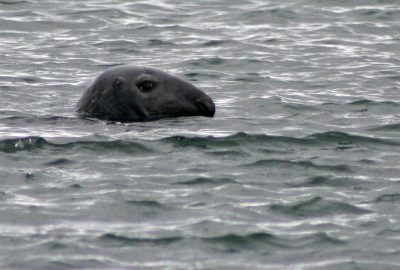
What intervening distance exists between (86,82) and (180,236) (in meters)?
7.65

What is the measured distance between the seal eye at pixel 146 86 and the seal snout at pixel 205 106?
1.93ft

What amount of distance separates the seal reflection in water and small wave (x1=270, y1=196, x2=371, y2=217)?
12.3ft

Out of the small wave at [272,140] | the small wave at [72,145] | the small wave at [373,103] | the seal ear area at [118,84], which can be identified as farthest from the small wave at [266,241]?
the small wave at [373,103]

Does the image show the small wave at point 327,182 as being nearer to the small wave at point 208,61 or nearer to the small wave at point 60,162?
the small wave at point 60,162

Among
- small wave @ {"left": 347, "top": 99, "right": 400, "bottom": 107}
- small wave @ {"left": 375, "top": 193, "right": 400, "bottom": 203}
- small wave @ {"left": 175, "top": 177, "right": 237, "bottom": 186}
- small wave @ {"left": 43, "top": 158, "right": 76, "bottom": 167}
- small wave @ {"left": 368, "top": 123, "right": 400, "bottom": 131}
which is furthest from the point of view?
small wave @ {"left": 347, "top": 99, "right": 400, "bottom": 107}

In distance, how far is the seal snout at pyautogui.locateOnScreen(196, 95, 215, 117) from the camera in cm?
1398

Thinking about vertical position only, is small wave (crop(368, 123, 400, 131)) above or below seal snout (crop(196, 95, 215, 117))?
below

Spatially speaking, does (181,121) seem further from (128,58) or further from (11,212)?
(128,58)

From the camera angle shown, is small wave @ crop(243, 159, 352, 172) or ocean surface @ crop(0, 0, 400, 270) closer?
ocean surface @ crop(0, 0, 400, 270)

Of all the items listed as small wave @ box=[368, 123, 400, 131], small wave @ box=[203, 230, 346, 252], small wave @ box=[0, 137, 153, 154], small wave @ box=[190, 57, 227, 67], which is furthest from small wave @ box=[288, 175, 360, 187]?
small wave @ box=[190, 57, 227, 67]

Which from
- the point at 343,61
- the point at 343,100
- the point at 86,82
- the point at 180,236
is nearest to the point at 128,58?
the point at 86,82

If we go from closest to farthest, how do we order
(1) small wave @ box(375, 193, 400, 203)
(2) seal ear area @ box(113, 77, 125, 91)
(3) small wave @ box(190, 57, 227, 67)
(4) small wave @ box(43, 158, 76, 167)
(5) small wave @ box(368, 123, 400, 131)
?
(1) small wave @ box(375, 193, 400, 203) → (4) small wave @ box(43, 158, 76, 167) → (5) small wave @ box(368, 123, 400, 131) → (2) seal ear area @ box(113, 77, 125, 91) → (3) small wave @ box(190, 57, 227, 67)

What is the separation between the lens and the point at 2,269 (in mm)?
8695

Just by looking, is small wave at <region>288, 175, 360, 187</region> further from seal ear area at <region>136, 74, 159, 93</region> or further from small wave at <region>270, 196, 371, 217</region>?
seal ear area at <region>136, 74, 159, 93</region>
